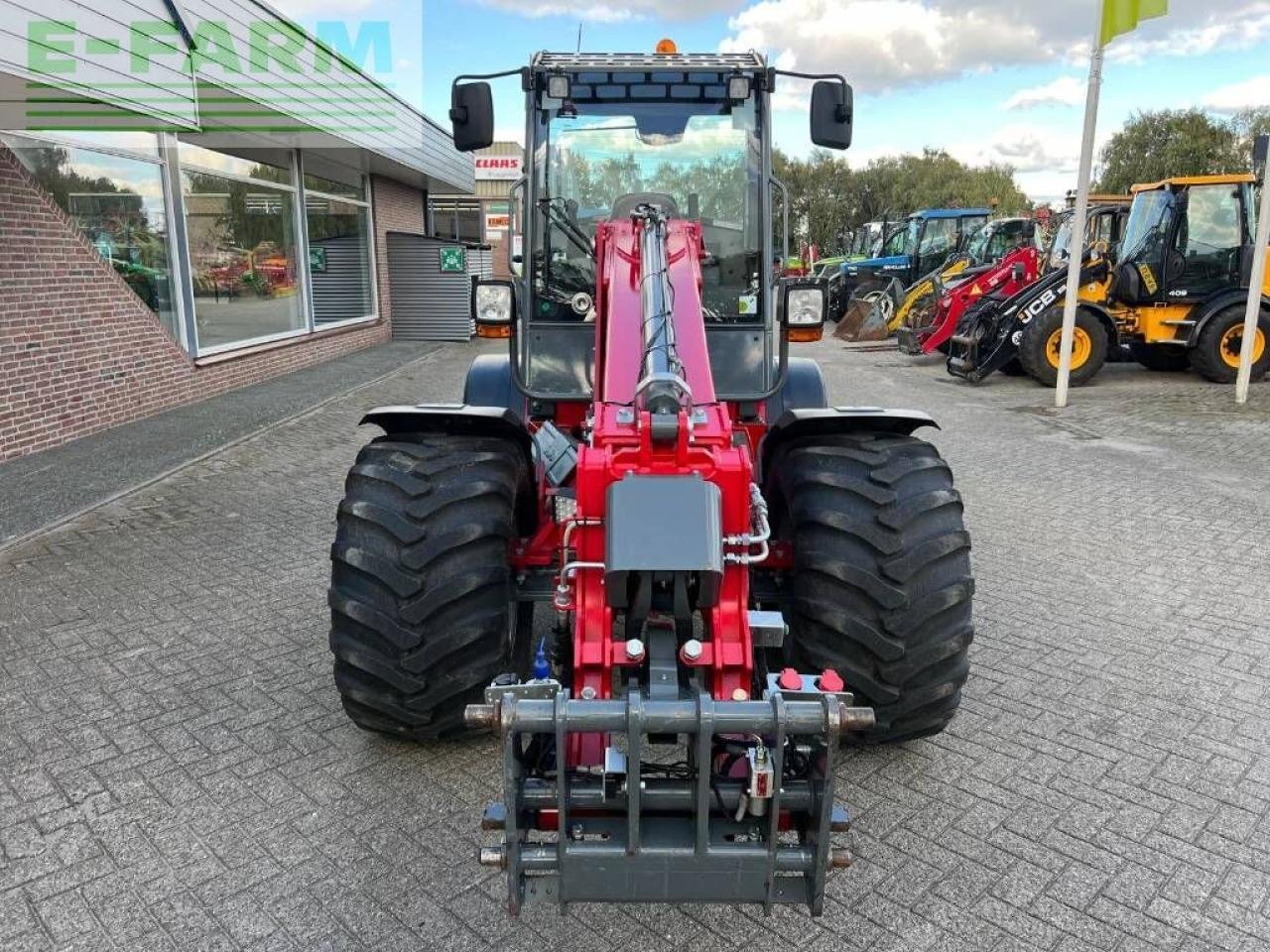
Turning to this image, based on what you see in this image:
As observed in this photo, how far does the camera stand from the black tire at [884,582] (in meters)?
2.99

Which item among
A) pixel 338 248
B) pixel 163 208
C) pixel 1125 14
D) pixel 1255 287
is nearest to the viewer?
pixel 1125 14

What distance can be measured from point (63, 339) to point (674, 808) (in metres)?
8.14

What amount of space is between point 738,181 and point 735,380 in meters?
0.93

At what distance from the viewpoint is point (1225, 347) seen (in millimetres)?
12570

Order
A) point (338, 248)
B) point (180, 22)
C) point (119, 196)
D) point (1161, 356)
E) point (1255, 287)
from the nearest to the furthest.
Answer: point (180, 22) < point (119, 196) < point (1255, 287) < point (1161, 356) < point (338, 248)

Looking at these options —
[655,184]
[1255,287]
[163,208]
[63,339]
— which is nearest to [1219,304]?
[1255,287]

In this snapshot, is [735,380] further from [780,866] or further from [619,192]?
[780,866]

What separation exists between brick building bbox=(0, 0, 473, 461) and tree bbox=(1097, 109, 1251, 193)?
1336 inches

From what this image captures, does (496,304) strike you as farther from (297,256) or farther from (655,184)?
(297,256)

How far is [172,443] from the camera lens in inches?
330

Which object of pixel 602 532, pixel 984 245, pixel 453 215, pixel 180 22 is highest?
pixel 180 22

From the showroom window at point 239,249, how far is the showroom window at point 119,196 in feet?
1.53

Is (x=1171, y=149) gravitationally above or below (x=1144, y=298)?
above

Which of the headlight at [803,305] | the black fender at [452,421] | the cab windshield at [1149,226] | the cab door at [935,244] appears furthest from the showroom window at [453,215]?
the black fender at [452,421]
